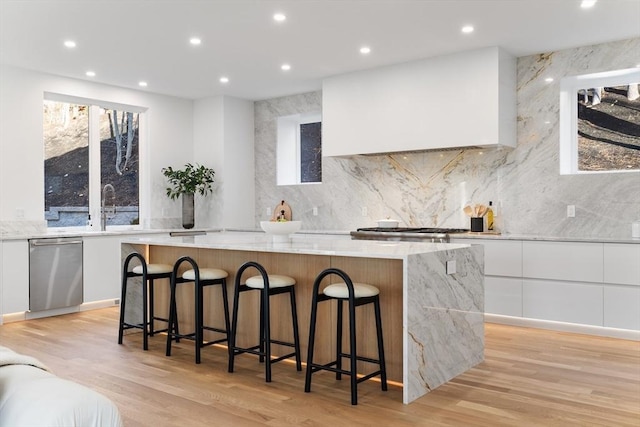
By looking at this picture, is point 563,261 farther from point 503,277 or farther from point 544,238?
point 503,277

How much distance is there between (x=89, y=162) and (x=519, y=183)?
5.01 m

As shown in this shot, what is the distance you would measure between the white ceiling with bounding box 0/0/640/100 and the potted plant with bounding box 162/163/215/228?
4.78 ft

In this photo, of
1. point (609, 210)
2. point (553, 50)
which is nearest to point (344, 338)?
point (609, 210)

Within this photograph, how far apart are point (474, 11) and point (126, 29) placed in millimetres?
2918

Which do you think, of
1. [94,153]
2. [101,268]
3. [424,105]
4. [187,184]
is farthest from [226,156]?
[424,105]

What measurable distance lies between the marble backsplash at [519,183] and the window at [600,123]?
0.17 metres

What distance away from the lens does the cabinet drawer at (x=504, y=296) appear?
17.1 ft

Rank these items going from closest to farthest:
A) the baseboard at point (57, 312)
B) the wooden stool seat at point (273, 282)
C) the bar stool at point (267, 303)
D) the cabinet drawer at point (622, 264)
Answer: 1. the bar stool at point (267, 303)
2. the wooden stool seat at point (273, 282)
3. the cabinet drawer at point (622, 264)
4. the baseboard at point (57, 312)

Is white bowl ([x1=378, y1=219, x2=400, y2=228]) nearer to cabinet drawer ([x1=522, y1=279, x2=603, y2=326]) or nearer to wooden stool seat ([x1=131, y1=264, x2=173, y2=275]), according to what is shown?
cabinet drawer ([x1=522, y1=279, x2=603, y2=326])

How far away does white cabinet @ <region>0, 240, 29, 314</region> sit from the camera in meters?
5.48

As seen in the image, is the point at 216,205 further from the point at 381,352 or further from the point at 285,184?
the point at 381,352

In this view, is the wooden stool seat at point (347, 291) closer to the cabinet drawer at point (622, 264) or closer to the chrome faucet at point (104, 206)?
the cabinet drawer at point (622, 264)

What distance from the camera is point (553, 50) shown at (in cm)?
545

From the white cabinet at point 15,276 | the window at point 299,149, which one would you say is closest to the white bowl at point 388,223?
the window at point 299,149
